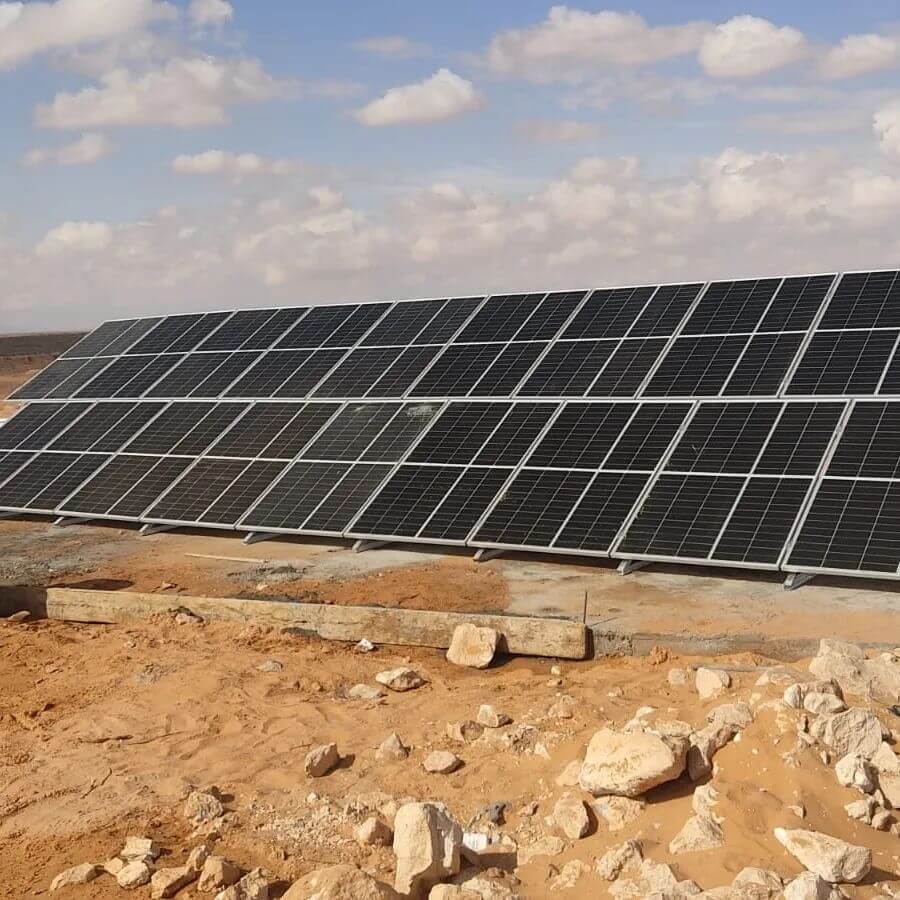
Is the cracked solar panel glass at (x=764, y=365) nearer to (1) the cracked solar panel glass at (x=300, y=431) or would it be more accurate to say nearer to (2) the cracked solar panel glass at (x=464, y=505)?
(2) the cracked solar panel glass at (x=464, y=505)

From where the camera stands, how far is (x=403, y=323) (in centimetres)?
2748

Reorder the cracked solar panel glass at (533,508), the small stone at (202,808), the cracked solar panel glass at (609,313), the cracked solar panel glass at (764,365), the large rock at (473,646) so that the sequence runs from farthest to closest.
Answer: the cracked solar panel glass at (609,313) < the cracked solar panel glass at (764,365) < the cracked solar panel glass at (533,508) < the large rock at (473,646) < the small stone at (202,808)

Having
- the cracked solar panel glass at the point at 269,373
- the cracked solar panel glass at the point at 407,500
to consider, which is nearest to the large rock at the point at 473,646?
the cracked solar panel glass at the point at 407,500

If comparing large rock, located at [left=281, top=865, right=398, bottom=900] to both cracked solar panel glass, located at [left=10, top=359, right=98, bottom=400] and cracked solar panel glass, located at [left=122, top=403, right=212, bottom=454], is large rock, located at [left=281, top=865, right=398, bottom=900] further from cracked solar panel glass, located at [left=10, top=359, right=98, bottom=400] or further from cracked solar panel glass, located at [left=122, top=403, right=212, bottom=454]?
cracked solar panel glass, located at [left=10, top=359, right=98, bottom=400]

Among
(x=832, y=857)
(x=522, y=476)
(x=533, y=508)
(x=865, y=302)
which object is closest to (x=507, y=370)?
(x=522, y=476)

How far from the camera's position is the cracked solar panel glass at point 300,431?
2270 cm

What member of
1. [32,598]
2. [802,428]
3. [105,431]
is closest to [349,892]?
[32,598]

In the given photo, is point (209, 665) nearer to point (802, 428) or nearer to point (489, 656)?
point (489, 656)

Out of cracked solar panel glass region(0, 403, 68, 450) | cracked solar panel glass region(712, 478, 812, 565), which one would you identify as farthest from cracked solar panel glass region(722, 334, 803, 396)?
cracked solar panel glass region(0, 403, 68, 450)

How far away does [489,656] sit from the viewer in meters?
14.5

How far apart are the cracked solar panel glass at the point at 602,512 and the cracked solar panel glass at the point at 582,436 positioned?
0.68m

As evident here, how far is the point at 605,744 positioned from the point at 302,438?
1451 centimetres

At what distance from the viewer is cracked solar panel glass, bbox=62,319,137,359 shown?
106 ft

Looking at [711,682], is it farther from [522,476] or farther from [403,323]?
[403,323]
